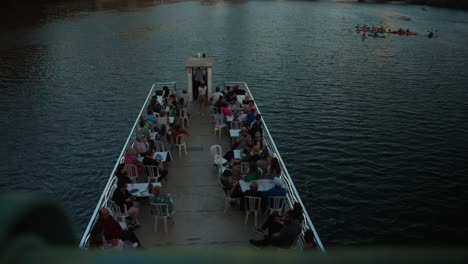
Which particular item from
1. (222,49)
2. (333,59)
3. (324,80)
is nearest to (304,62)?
(333,59)

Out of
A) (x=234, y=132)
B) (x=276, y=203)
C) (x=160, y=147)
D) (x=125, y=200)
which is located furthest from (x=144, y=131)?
(x=276, y=203)

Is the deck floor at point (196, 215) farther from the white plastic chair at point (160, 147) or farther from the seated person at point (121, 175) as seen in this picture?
the seated person at point (121, 175)

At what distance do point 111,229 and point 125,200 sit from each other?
59.9 inches

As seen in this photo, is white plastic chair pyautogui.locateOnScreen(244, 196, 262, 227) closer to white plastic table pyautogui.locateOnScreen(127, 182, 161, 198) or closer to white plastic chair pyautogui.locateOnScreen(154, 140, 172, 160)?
white plastic table pyautogui.locateOnScreen(127, 182, 161, 198)

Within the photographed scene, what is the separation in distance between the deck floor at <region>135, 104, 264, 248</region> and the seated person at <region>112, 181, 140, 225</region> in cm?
46

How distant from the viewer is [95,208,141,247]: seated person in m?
9.30

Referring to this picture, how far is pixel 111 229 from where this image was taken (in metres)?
9.44

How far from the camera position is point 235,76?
37594 mm

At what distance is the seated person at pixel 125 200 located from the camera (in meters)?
10.5

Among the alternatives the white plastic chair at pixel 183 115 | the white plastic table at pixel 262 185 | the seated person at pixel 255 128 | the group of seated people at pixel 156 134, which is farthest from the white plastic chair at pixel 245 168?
the white plastic chair at pixel 183 115

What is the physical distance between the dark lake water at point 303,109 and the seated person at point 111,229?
726 centimetres

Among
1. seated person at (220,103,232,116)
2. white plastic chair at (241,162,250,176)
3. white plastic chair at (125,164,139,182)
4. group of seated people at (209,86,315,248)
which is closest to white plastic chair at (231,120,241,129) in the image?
group of seated people at (209,86,315,248)

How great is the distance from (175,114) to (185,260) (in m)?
17.3

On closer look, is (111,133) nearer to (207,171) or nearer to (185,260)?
(207,171)
